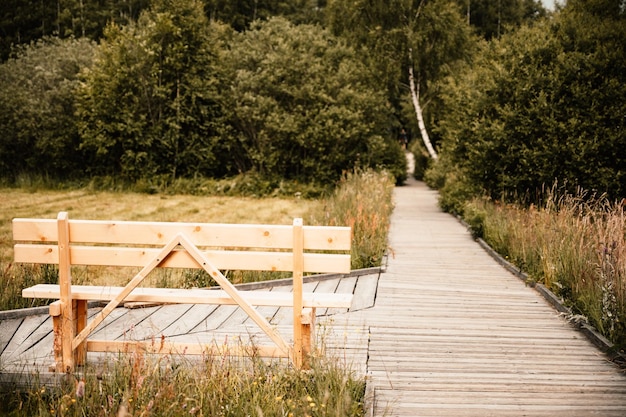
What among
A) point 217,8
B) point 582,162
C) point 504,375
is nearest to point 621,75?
point 582,162

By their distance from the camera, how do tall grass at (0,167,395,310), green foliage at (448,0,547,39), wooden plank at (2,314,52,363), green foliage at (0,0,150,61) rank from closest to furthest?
wooden plank at (2,314,52,363), tall grass at (0,167,395,310), green foliage at (0,0,150,61), green foliage at (448,0,547,39)

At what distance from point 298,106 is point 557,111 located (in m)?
9.87

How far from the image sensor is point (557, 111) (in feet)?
41.1

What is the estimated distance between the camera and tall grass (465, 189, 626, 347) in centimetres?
527

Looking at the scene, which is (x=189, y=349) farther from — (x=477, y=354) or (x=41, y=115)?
(x=41, y=115)

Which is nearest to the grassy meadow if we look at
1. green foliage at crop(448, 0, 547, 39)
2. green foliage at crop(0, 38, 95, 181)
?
green foliage at crop(0, 38, 95, 181)

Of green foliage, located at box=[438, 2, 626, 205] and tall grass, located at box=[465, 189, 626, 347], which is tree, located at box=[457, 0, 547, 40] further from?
tall grass, located at box=[465, 189, 626, 347]

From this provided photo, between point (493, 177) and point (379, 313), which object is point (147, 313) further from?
point (493, 177)

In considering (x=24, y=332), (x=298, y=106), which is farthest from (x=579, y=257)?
(x=298, y=106)

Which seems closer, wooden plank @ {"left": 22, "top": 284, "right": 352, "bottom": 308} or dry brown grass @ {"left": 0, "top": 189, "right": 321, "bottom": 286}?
wooden plank @ {"left": 22, "top": 284, "right": 352, "bottom": 308}

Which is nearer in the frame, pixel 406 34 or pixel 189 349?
pixel 189 349

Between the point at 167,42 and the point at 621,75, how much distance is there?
1472cm

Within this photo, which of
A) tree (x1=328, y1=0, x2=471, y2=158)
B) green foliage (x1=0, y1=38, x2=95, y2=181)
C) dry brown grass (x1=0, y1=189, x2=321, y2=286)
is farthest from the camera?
tree (x1=328, y1=0, x2=471, y2=158)

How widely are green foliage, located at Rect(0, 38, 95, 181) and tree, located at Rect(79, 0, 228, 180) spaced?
3.12 feet
